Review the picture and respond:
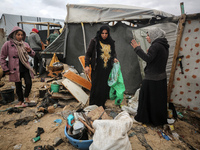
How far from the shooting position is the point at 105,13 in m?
4.83

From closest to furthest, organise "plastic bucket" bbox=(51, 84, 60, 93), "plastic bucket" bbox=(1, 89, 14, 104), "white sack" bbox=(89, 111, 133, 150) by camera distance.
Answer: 1. "white sack" bbox=(89, 111, 133, 150)
2. "plastic bucket" bbox=(1, 89, 14, 104)
3. "plastic bucket" bbox=(51, 84, 60, 93)

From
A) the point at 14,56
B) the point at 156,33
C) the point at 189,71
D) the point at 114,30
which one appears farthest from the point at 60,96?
the point at 189,71

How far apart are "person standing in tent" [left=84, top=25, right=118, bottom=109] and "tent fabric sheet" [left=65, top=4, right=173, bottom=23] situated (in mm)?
2073

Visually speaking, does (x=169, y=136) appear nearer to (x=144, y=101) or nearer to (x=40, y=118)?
(x=144, y=101)

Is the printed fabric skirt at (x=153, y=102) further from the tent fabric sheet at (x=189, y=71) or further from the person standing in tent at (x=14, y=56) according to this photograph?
the person standing in tent at (x=14, y=56)

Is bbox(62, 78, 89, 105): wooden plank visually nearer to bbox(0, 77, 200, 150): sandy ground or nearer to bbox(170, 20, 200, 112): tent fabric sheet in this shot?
bbox(0, 77, 200, 150): sandy ground

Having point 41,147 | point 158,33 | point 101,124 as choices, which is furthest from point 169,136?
point 41,147

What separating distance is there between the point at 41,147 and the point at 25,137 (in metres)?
0.51

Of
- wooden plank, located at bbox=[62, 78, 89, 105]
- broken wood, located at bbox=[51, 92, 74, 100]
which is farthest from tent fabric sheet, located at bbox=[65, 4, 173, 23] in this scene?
broken wood, located at bbox=[51, 92, 74, 100]

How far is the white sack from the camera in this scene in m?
1.44

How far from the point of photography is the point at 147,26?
13.8ft

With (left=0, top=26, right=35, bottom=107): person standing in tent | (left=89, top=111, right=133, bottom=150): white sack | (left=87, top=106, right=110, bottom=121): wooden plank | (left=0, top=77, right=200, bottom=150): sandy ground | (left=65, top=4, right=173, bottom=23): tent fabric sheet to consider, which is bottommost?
(left=0, top=77, right=200, bottom=150): sandy ground

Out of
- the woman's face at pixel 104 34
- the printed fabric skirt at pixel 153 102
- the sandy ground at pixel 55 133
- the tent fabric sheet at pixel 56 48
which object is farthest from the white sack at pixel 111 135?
the tent fabric sheet at pixel 56 48

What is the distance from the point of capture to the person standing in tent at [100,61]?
9.18 feet
